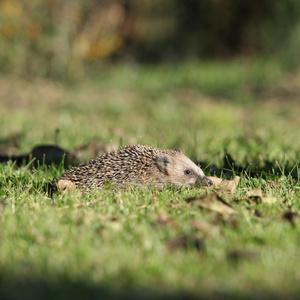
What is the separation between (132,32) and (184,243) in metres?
18.5

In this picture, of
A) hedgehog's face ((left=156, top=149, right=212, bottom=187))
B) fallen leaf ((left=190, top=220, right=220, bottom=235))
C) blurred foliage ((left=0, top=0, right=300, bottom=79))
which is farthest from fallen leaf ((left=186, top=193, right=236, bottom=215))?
blurred foliage ((left=0, top=0, right=300, bottom=79))

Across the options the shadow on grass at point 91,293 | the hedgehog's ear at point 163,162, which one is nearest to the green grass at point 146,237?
the shadow on grass at point 91,293

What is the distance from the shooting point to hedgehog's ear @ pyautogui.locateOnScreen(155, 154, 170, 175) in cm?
464

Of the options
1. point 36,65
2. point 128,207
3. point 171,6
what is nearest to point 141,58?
point 171,6

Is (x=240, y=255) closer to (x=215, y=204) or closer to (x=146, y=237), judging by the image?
(x=146, y=237)

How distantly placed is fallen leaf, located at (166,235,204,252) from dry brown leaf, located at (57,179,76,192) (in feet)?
5.22

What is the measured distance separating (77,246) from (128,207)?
2.77ft

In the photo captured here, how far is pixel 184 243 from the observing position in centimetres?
266

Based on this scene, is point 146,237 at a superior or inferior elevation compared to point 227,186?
inferior

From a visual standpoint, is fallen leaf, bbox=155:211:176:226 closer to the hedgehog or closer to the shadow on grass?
the shadow on grass

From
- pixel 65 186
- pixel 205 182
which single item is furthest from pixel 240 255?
pixel 65 186

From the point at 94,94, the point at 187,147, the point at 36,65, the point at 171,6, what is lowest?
the point at 187,147

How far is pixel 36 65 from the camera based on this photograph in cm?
1473

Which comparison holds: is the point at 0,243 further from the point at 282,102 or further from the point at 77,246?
the point at 282,102
